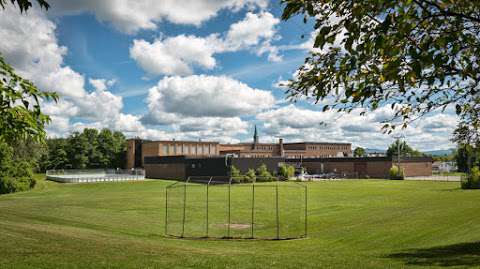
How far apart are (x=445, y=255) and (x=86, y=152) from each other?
95.5m

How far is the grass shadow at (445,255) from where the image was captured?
11.7 meters

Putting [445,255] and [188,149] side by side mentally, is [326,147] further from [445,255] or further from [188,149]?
[445,255]

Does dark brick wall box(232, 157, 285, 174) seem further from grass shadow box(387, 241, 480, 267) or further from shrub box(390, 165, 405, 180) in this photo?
grass shadow box(387, 241, 480, 267)

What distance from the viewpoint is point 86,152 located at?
99.2 m

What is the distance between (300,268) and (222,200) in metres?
33.5

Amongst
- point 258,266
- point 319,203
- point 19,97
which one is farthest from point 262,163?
point 19,97

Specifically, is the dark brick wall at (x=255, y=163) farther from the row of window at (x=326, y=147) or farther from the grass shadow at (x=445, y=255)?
the grass shadow at (x=445, y=255)

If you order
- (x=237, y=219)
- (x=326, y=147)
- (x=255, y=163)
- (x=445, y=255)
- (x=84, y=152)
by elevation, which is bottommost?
(x=237, y=219)

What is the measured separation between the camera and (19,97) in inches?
289

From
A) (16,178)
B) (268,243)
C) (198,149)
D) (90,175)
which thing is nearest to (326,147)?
(198,149)

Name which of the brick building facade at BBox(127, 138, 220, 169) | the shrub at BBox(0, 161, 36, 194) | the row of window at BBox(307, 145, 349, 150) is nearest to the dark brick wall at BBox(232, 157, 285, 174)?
the brick building facade at BBox(127, 138, 220, 169)

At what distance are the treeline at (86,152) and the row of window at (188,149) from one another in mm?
13410

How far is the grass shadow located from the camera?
38.3 feet

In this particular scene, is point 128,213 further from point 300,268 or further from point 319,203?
point 300,268
